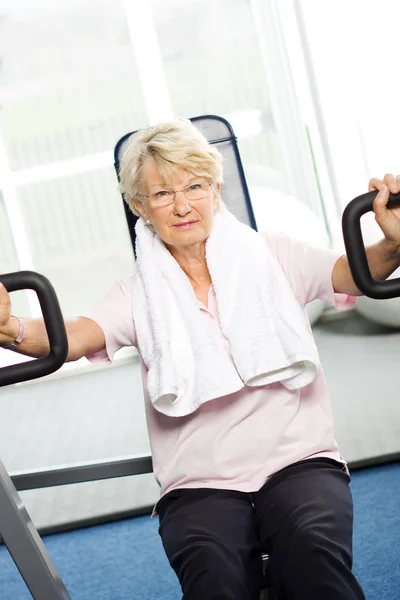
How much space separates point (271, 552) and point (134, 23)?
4.09 meters

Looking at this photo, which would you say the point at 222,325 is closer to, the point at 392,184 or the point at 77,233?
A: the point at 392,184

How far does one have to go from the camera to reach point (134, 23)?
5086mm

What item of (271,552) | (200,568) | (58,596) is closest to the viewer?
(200,568)

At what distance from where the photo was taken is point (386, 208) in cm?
140

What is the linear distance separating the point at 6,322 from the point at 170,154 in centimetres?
46

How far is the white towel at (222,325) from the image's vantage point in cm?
167

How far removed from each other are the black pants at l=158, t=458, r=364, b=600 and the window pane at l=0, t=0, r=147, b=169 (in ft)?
12.2

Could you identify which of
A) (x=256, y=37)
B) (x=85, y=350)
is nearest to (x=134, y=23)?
(x=256, y=37)

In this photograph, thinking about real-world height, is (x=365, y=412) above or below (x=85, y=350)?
below

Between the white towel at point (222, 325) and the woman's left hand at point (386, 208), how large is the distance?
1.05ft

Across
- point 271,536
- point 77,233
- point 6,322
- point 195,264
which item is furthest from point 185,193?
point 77,233

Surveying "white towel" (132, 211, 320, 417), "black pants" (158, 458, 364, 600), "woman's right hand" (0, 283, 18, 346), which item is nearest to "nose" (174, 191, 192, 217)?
"white towel" (132, 211, 320, 417)

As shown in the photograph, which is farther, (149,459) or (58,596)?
(149,459)

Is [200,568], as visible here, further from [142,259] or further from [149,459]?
[149,459]
